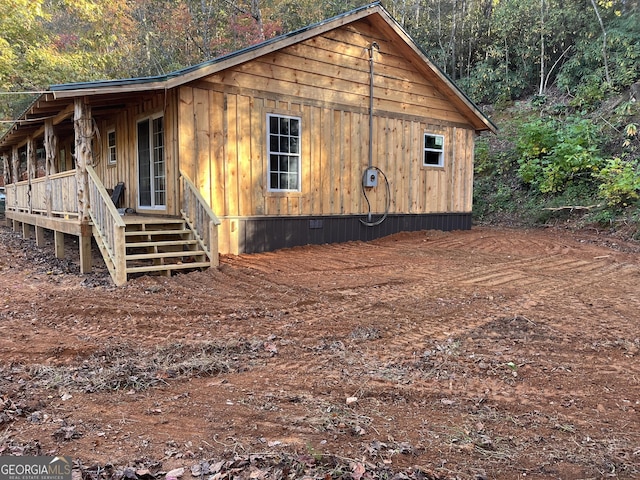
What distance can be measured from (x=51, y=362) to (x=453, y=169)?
452 inches

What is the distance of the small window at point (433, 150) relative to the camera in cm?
1239

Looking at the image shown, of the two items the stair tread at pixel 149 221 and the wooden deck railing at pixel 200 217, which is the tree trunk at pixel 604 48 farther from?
the stair tread at pixel 149 221

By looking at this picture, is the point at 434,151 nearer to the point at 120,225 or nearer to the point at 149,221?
the point at 149,221

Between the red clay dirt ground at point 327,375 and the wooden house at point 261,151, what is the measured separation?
1772mm

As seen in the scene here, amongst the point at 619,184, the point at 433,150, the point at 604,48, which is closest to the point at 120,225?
the point at 433,150

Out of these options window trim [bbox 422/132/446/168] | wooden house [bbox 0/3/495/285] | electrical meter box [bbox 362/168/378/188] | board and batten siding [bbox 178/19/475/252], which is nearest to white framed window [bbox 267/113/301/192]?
wooden house [bbox 0/3/495/285]

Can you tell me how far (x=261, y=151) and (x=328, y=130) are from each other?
1867mm

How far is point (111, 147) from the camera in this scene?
11.6 metres

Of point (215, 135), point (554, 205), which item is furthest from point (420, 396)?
point (554, 205)

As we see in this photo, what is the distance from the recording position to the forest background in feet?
45.0

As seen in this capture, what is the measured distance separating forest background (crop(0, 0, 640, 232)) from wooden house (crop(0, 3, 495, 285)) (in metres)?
3.30

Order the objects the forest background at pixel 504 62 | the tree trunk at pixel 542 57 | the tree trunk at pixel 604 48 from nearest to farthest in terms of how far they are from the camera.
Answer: the forest background at pixel 504 62 < the tree trunk at pixel 604 48 < the tree trunk at pixel 542 57

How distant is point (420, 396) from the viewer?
3.06m

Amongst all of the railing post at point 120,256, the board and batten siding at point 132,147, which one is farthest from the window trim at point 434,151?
the railing post at point 120,256
